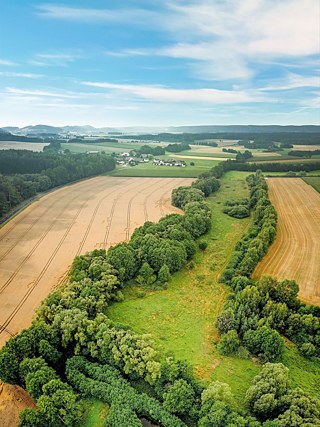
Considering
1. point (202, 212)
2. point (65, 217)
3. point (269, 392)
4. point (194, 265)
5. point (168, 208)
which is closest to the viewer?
point (269, 392)

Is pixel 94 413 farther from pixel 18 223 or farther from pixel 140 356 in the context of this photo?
pixel 18 223

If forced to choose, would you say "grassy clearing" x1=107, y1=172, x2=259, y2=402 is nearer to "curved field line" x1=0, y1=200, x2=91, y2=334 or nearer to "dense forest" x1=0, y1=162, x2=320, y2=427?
"dense forest" x1=0, y1=162, x2=320, y2=427

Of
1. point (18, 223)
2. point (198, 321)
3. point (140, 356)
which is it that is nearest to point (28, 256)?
point (18, 223)

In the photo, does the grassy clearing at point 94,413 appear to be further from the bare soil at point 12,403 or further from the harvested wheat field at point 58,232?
the harvested wheat field at point 58,232

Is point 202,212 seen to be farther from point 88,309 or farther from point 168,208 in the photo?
point 88,309

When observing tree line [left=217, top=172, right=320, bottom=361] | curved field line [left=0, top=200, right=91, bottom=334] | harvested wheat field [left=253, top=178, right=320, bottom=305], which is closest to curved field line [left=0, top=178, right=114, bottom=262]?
curved field line [left=0, top=200, right=91, bottom=334]

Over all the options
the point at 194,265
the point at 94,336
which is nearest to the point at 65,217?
the point at 194,265

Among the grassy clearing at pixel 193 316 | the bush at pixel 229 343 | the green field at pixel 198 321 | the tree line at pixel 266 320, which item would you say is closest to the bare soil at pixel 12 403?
the grassy clearing at pixel 193 316

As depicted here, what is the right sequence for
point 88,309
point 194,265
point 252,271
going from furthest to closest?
point 194,265 < point 252,271 < point 88,309
